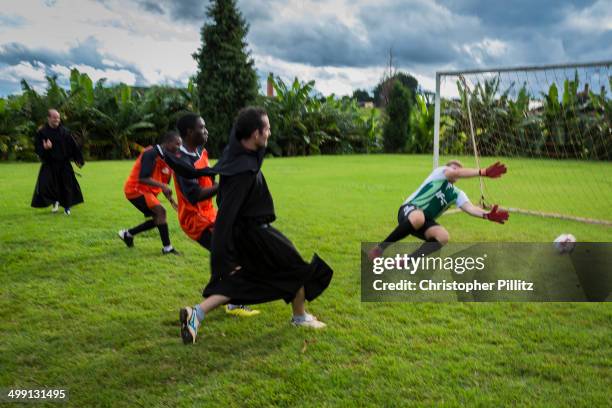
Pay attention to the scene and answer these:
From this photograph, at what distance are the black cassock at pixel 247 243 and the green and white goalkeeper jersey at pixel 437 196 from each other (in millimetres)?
1853

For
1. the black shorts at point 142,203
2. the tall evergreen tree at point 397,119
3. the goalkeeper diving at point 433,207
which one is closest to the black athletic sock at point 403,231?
the goalkeeper diving at point 433,207

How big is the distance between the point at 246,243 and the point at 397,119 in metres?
26.3

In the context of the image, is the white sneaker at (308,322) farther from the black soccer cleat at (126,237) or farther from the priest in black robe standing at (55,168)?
the priest in black robe standing at (55,168)

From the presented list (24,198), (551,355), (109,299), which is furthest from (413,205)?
(24,198)

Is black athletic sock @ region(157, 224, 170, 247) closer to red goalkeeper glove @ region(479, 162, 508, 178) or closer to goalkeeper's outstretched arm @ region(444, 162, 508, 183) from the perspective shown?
goalkeeper's outstretched arm @ region(444, 162, 508, 183)

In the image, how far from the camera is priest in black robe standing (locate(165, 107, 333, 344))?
12.2ft

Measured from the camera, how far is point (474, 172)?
16.8 feet

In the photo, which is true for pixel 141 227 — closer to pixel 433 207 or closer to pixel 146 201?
pixel 146 201

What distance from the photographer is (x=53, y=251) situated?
680 cm

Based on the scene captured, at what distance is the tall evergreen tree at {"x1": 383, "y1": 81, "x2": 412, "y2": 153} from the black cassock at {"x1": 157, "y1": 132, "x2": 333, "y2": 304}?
25251mm

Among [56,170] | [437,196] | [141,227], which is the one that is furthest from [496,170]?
[56,170]

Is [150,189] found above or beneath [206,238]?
above

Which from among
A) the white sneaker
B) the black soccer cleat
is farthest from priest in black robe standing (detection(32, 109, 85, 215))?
the white sneaker

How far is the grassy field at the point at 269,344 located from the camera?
123 inches
